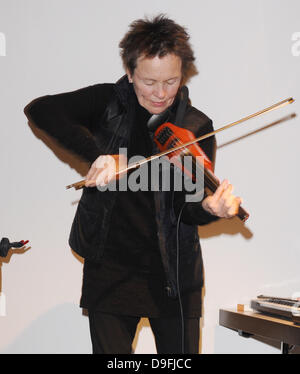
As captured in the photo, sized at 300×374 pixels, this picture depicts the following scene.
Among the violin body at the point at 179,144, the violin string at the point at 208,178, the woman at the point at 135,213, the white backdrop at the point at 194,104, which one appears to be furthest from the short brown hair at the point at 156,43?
the white backdrop at the point at 194,104

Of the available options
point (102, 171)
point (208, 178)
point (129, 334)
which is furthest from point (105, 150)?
point (129, 334)

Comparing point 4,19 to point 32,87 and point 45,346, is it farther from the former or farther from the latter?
point 45,346

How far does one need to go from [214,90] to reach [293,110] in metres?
0.35

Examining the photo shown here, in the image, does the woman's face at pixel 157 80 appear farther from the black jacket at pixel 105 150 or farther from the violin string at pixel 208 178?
the violin string at pixel 208 178

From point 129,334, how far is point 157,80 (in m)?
0.70

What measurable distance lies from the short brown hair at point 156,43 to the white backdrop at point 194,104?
660 millimetres

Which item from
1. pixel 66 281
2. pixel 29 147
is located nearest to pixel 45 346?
pixel 66 281

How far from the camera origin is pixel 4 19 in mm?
2068

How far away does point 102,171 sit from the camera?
3.99ft

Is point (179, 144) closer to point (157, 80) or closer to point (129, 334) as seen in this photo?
point (157, 80)

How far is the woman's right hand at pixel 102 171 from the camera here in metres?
1.21

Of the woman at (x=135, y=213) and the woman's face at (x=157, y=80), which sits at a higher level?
the woman's face at (x=157, y=80)

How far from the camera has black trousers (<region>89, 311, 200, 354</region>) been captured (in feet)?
4.22

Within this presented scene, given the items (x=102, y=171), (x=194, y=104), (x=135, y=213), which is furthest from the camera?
(x=194, y=104)
